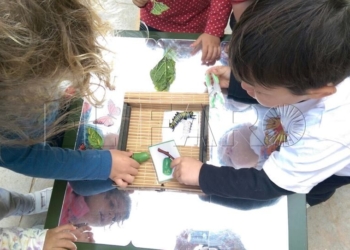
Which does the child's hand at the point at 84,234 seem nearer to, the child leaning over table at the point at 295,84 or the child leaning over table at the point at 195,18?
the child leaning over table at the point at 295,84

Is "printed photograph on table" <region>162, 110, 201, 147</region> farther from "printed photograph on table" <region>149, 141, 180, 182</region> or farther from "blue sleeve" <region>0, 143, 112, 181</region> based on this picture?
"blue sleeve" <region>0, 143, 112, 181</region>

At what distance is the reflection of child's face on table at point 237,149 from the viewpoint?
754mm

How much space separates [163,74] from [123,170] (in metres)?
0.23

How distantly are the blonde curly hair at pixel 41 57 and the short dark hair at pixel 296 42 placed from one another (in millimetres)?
218

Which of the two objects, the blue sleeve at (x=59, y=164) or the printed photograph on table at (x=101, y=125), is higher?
the printed photograph on table at (x=101, y=125)

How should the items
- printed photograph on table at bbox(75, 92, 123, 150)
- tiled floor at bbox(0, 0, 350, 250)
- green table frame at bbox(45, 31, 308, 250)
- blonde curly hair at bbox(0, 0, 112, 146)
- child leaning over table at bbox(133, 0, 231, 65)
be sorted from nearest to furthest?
blonde curly hair at bbox(0, 0, 112, 146) → green table frame at bbox(45, 31, 308, 250) → printed photograph on table at bbox(75, 92, 123, 150) → child leaning over table at bbox(133, 0, 231, 65) → tiled floor at bbox(0, 0, 350, 250)

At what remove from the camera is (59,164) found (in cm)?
73

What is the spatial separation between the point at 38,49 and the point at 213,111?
1.24 ft

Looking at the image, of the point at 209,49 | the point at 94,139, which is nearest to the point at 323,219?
the point at 209,49

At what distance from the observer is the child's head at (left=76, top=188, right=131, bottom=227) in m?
0.72

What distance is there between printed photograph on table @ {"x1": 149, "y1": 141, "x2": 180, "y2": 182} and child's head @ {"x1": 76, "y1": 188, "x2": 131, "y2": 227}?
0.24 ft

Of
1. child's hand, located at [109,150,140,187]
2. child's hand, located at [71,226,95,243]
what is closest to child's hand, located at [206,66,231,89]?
child's hand, located at [109,150,140,187]

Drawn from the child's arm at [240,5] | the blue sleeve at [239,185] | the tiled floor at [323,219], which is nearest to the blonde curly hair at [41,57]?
the blue sleeve at [239,185]

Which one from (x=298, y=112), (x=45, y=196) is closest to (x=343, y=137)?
(x=298, y=112)
